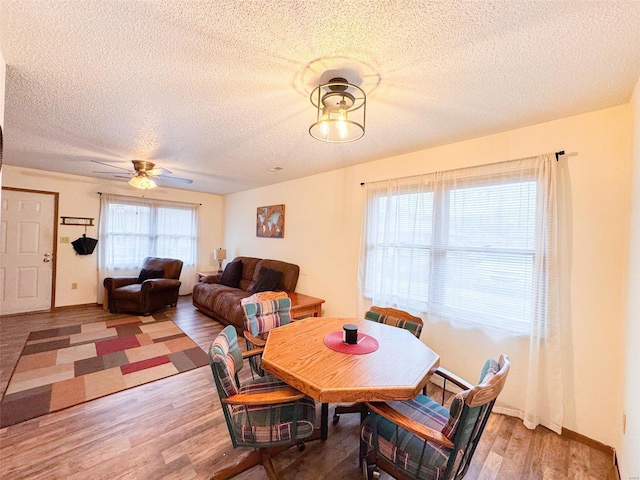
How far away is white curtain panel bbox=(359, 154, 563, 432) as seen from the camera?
200cm

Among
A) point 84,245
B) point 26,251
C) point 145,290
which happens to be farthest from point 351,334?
point 26,251

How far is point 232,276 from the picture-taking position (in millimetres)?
4766

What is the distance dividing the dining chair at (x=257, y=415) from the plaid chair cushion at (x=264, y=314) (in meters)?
0.68

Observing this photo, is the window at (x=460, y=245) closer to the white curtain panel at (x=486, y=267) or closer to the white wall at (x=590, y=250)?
the white curtain panel at (x=486, y=267)

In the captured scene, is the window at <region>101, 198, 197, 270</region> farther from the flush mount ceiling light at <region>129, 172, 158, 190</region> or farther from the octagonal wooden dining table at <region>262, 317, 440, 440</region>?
the octagonal wooden dining table at <region>262, 317, 440, 440</region>

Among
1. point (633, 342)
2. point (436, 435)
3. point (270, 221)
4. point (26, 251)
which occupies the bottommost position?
point (436, 435)

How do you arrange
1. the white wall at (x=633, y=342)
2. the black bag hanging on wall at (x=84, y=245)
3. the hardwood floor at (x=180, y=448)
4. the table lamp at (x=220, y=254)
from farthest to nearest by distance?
the table lamp at (x=220, y=254) → the black bag hanging on wall at (x=84, y=245) → the hardwood floor at (x=180, y=448) → the white wall at (x=633, y=342)

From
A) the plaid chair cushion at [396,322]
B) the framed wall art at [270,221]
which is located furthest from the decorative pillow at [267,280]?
the plaid chair cushion at [396,322]

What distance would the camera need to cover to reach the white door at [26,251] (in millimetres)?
4082

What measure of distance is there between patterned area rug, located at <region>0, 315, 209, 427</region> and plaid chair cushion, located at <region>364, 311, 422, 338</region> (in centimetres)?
198

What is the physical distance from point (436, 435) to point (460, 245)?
1784 mm

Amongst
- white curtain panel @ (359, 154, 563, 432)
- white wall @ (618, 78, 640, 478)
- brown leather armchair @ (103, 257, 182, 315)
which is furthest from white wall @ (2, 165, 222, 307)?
white wall @ (618, 78, 640, 478)

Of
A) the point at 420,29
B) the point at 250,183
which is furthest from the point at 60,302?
the point at 420,29

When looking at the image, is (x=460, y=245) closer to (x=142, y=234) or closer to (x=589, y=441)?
(x=589, y=441)
